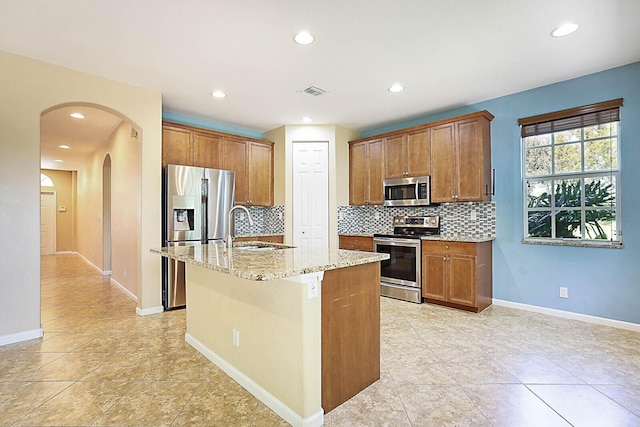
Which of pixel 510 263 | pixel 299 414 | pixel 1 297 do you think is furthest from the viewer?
pixel 510 263

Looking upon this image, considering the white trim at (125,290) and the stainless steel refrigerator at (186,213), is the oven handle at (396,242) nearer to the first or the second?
the stainless steel refrigerator at (186,213)

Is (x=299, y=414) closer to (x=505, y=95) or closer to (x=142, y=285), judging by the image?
(x=142, y=285)

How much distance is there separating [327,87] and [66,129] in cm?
461

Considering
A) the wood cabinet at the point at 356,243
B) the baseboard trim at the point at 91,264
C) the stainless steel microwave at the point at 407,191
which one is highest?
the stainless steel microwave at the point at 407,191

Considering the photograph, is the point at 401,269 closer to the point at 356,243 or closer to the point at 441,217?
the point at 356,243

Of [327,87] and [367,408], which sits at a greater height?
[327,87]

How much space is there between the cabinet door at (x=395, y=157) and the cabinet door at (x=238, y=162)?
7.38ft

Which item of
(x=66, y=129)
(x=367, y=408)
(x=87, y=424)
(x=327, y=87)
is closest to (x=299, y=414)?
(x=367, y=408)

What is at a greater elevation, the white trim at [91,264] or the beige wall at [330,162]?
the beige wall at [330,162]

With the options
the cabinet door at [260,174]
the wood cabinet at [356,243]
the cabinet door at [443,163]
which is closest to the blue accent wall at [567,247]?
the cabinet door at [443,163]

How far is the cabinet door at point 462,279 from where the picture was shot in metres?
3.69

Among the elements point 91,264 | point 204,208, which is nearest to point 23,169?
point 204,208

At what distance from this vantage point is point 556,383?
6.99ft

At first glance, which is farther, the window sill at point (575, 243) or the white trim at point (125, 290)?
the white trim at point (125, 290)
